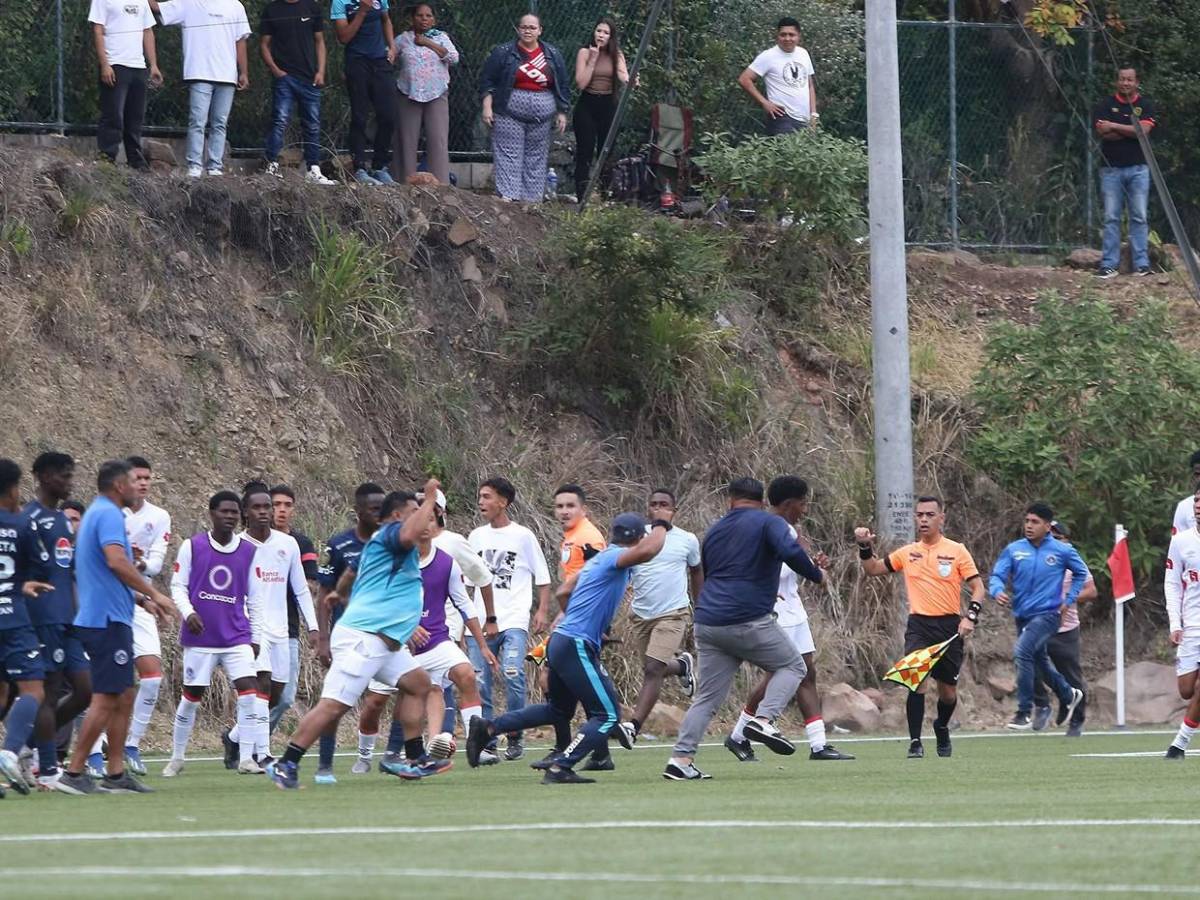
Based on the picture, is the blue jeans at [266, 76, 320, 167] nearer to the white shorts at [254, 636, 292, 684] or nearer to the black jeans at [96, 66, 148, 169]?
the black jeans at [96, 66, 148, 169]

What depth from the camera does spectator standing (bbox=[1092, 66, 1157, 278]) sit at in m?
26.5

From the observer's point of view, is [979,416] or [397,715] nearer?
[397,715]

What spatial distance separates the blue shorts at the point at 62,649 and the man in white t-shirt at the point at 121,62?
9.10 m

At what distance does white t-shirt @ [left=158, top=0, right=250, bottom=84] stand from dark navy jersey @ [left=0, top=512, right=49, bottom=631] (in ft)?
31.7

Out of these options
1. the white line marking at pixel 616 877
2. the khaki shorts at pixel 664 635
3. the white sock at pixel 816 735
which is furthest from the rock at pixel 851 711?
the white line marking at pixel 616 877

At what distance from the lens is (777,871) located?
28.2 ft

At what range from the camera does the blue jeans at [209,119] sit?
22.2 meters

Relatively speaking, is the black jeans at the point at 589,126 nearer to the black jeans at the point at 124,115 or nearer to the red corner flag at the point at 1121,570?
the black jeans at the point at 124,115

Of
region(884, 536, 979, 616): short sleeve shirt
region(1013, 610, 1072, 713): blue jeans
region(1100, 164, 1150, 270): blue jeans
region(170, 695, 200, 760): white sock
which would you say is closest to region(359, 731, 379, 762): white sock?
region(170, 695, 200, 760): white sock

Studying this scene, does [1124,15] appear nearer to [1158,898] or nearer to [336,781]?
[336,781]

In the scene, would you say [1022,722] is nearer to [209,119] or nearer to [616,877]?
[209,119]

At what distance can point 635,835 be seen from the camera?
9.98 metres

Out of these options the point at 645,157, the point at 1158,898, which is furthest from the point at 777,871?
the point at 645,157

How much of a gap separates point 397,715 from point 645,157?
41.2 ft
